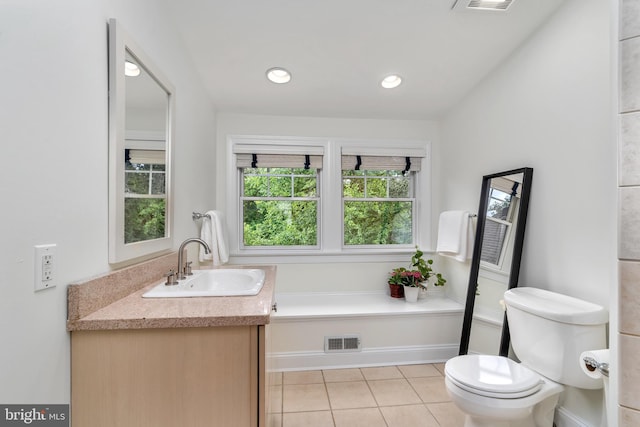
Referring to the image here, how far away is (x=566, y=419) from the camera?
162 centimetres

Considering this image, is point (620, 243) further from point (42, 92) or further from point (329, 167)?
point (329, 167)

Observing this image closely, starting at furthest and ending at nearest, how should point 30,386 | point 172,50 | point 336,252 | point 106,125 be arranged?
point 336,252, point 172,50, point 106,125, point 30,386

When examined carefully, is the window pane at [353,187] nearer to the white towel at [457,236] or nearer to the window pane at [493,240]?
the white towel at [457,236]

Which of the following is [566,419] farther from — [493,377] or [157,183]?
[157,183]

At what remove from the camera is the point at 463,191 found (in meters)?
2.67

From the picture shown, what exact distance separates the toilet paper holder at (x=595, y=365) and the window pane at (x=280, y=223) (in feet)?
7.42

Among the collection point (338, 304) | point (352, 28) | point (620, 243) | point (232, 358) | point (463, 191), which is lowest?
point (338, 304)

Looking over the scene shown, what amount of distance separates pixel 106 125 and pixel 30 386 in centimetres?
85

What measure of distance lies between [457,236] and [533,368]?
1.16 metres

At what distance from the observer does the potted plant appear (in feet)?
8.98

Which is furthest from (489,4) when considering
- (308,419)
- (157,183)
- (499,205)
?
(308,419)

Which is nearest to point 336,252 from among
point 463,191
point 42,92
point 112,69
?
point 463,191

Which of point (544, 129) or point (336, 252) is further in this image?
point (336, 252)

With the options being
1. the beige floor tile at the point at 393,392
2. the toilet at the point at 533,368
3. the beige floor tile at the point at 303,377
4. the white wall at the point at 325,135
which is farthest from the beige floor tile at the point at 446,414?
the white wall at the point at 325,135
